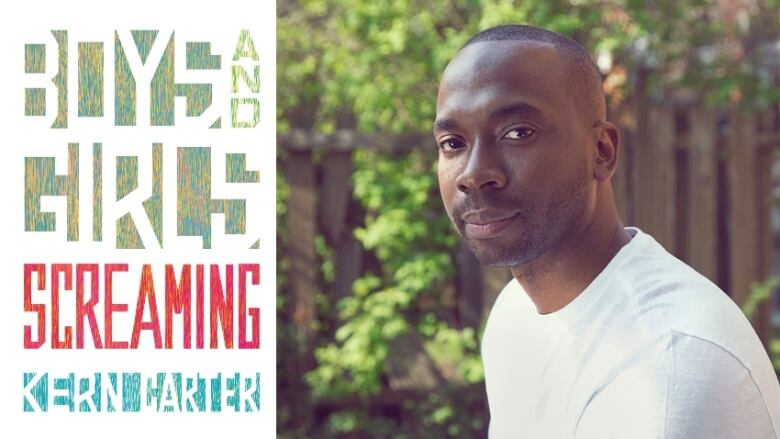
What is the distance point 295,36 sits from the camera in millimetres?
4820

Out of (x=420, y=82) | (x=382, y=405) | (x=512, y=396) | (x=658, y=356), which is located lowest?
(x=382, y=405)

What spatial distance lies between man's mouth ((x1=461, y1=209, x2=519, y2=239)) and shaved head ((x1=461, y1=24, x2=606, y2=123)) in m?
0.19

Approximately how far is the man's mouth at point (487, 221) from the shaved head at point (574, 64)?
0.63ft

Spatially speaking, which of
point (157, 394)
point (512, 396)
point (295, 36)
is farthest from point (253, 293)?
point (295, 36)

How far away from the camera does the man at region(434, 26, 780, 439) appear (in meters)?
1.23

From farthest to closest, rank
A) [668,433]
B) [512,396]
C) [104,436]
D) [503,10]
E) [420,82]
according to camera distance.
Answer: [420,82] → [503,10] → [104,436] → [512,396] → [668,433]

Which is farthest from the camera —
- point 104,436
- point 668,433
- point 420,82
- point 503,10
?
point 420,82

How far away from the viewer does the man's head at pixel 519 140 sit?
136cm

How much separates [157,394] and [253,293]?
33cm

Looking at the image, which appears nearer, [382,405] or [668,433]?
[668,433]

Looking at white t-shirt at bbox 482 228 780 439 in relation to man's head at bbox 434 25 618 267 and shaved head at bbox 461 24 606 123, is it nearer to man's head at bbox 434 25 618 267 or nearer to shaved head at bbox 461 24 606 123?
man's head at bbox 434 25 618 267

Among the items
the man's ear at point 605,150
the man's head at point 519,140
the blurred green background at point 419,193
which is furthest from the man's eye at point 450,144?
the blurred green background at point 419,193

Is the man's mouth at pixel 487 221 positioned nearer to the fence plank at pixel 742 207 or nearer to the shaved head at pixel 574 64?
the shaved head at pixel 574 64

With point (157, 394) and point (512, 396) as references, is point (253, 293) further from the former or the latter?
point (512, 396)
